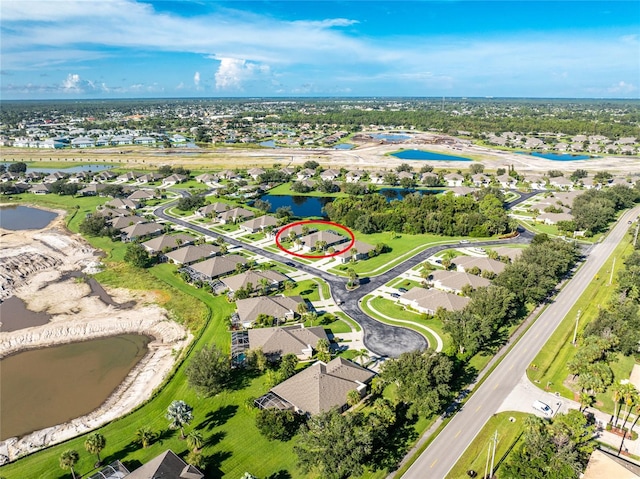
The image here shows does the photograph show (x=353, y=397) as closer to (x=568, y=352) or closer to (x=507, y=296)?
(x=507, y=296)

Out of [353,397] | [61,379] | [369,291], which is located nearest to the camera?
[353,397]

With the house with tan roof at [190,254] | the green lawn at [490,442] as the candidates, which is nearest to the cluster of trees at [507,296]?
the green lawn at [490,442]

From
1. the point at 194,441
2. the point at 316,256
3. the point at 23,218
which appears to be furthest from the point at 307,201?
the point at 194,441

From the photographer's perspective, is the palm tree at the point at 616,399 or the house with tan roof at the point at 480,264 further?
the house with tan roof at the point at 480,264

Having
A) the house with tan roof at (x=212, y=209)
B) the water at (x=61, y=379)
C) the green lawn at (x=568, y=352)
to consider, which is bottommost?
the water at (x=61, y=379)

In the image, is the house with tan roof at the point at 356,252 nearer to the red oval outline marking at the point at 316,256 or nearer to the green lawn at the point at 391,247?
the red oval outline marking at the point at 316,256

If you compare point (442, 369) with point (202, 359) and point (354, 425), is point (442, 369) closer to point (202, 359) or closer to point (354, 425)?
point (354, 425)

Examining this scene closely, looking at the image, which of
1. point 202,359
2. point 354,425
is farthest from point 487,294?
point 202,359
